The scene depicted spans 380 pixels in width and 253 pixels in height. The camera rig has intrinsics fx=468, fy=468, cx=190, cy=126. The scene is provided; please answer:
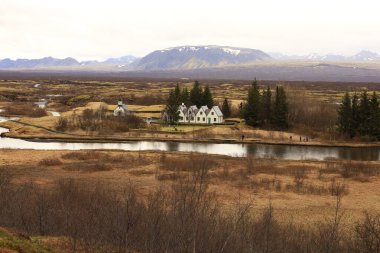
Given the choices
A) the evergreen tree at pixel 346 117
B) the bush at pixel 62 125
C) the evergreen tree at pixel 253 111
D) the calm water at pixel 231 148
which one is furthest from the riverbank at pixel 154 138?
the evergreen tree at pixel 253 111

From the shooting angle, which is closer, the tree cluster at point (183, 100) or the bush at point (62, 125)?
the bush at point (62, 125)

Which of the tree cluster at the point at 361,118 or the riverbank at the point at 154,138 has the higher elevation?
the tree cluster at the point at 361,118

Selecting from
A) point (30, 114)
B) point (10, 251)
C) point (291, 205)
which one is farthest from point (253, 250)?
point (30, 114)

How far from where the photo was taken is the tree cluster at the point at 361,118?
80312mm

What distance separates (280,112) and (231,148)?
66.2 feet

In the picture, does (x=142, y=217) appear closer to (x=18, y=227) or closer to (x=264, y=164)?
(x=18, y=227)

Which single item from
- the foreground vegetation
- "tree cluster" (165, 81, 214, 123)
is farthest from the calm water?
the foreground vegetation

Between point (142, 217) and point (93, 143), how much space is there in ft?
184

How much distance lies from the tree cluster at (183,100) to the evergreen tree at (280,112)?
16.3 m

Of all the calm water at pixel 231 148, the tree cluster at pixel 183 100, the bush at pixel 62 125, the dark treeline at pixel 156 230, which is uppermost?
the dark treeline at pixel 156 230

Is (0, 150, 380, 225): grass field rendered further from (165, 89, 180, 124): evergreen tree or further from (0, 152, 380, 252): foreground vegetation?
(165, 89, 180, 124): evergreen tree

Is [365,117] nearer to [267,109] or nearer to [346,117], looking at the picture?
[346,117]

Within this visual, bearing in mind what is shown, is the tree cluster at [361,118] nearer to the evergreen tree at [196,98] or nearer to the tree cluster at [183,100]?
the tree cluster at [183,100]

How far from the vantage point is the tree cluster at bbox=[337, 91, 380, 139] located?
80.3m
